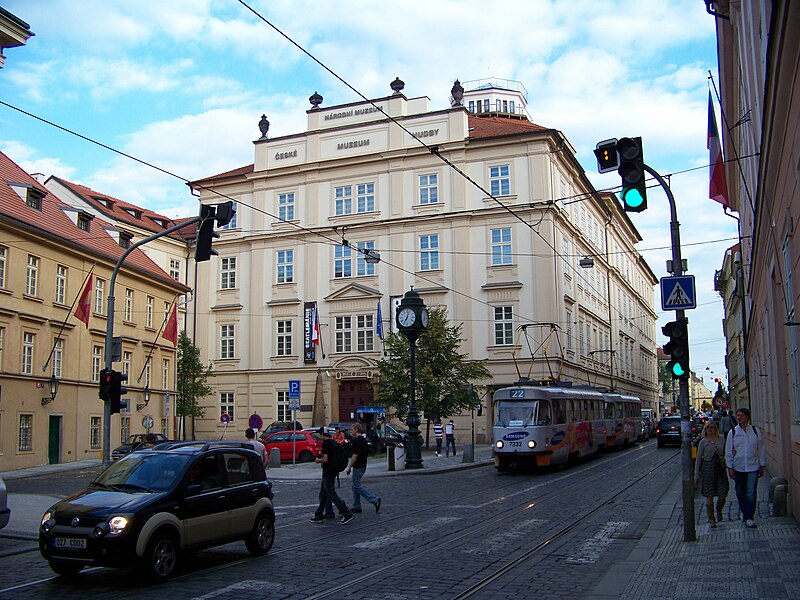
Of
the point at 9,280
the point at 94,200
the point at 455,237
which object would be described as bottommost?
Answer: the point at 9,280

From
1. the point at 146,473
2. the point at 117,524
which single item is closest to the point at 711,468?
the point at 146,473

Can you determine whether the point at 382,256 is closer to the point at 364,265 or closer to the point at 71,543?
the point at 364,265

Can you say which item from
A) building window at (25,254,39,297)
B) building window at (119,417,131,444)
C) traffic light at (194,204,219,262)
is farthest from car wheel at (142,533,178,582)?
building window at (119,417,131,444)

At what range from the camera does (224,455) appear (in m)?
11.8

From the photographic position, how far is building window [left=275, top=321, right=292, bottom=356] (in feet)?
192

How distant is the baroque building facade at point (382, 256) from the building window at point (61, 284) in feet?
57.5

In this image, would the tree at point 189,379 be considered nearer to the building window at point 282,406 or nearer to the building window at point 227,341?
the building window at point 227,341

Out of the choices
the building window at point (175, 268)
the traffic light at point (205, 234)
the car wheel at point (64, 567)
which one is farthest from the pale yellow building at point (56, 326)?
the car wheel at point (64, 567)

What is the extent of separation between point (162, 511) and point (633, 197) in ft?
24.6

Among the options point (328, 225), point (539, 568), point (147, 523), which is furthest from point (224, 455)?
point (328, 225)

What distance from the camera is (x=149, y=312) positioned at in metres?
48.0

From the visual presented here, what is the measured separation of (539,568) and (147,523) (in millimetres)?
4967

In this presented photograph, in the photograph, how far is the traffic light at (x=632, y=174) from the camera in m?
11.8

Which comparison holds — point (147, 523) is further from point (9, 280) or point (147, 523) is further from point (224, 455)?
point (9, 280)
